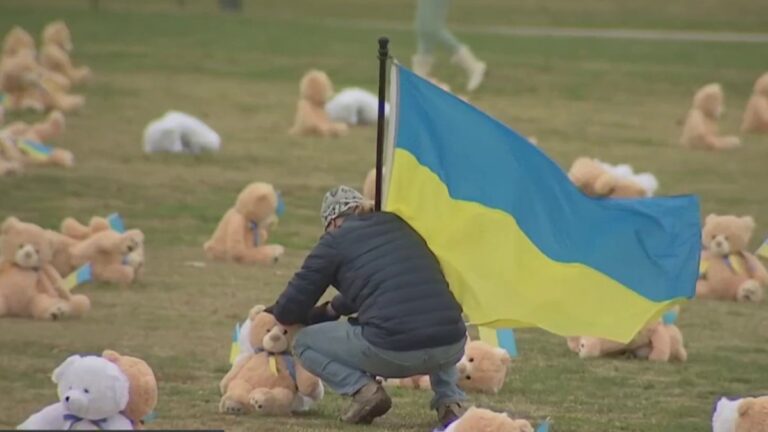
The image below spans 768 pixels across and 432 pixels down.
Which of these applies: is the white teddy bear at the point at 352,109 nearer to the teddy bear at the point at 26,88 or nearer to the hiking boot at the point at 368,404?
the teddy bear at the point at 26,88

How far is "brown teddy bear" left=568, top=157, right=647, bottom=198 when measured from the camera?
44.0 feet

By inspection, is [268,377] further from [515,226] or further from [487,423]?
[487,423]

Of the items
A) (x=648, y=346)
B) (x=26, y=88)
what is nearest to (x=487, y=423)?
(x=648, y=346)

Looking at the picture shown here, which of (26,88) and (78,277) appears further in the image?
(26,88)

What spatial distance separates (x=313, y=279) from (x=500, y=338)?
2.20 metres

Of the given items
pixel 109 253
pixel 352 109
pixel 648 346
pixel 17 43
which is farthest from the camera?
pixel 17 43

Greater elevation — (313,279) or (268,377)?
(313,279)

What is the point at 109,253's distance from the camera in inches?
483

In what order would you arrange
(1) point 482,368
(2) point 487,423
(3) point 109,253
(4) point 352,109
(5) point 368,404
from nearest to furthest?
(2) point 487,423
(5) point 368,404
(1) point 482,368
(3) point 109,253
(4) point 352,109

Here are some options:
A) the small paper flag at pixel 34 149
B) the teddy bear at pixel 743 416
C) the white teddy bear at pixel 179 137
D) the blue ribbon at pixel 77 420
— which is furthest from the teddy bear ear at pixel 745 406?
the white teddy bear at pixel 179 137

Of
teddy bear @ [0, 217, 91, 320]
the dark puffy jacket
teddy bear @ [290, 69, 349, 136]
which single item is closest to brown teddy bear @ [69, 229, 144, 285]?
teddy bear @ [0, 217, 91, 320]

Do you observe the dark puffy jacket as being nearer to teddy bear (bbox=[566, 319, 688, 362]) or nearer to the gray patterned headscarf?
the gray patterned headscarf

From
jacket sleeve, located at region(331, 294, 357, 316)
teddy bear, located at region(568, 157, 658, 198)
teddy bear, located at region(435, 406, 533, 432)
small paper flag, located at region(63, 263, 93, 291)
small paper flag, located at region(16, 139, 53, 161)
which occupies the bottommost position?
small paper flag, located at region(63, 263, 93, 291)

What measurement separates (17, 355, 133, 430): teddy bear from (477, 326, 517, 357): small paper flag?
324 centimetres
